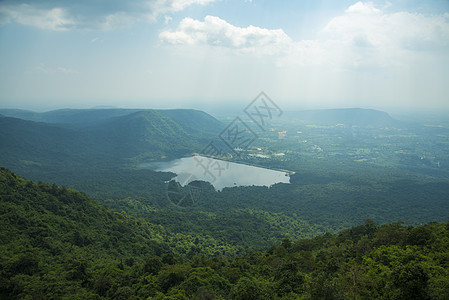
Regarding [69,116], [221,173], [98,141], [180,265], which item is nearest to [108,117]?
[69,116]

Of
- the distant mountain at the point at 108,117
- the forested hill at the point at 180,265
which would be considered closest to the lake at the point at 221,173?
the forested hill at the point at 180,265

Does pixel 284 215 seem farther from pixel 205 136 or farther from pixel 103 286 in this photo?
pixel 205 136

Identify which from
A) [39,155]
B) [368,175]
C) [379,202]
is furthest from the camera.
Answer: [39,155]

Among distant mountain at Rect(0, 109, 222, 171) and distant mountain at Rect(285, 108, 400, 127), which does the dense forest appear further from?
distant mountain at Rect(285, 108, 400, 127)

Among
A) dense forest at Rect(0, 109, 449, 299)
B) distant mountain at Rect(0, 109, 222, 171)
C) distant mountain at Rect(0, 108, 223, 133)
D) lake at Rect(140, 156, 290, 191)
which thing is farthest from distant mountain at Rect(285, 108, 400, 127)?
lake at Rect(140, 156, 290, 191)

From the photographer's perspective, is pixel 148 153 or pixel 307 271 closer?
pixel 307 271

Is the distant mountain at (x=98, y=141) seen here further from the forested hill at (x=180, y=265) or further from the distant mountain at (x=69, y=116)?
the forested hill at (x=180, y=265)

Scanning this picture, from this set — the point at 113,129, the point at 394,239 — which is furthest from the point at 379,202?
the point at 113,129
